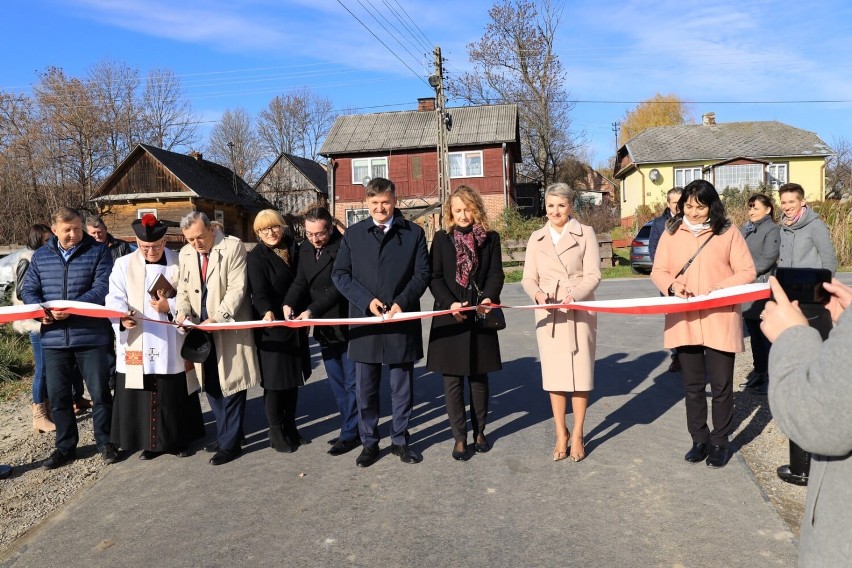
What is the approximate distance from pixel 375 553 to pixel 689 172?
1744 inches

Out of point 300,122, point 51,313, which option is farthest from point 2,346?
point 300,122

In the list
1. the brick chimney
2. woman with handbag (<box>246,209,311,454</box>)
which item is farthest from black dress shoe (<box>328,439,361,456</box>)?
the brick chimney

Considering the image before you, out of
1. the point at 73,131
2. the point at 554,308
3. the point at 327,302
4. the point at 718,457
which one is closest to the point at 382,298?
the point at 327,302

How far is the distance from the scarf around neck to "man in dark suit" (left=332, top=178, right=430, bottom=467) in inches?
10.7

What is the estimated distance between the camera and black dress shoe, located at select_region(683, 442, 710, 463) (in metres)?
5.02

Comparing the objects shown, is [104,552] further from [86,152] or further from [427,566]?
[86,152]

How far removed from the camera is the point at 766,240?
6.96 meters

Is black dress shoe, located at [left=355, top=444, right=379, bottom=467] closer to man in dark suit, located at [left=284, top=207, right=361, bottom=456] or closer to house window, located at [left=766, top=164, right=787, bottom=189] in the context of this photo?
man in dark suit, located at [left=284, top=207, right=361, bottom=456]

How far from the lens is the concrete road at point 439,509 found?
3734mm

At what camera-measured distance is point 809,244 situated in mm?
6297

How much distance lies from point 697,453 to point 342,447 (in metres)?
2.74

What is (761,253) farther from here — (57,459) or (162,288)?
(57,459)

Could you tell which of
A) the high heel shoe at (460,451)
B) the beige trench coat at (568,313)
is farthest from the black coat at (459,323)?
the high heel shoe at (460,451)

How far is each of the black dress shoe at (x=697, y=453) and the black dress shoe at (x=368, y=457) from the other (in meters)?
2.33
